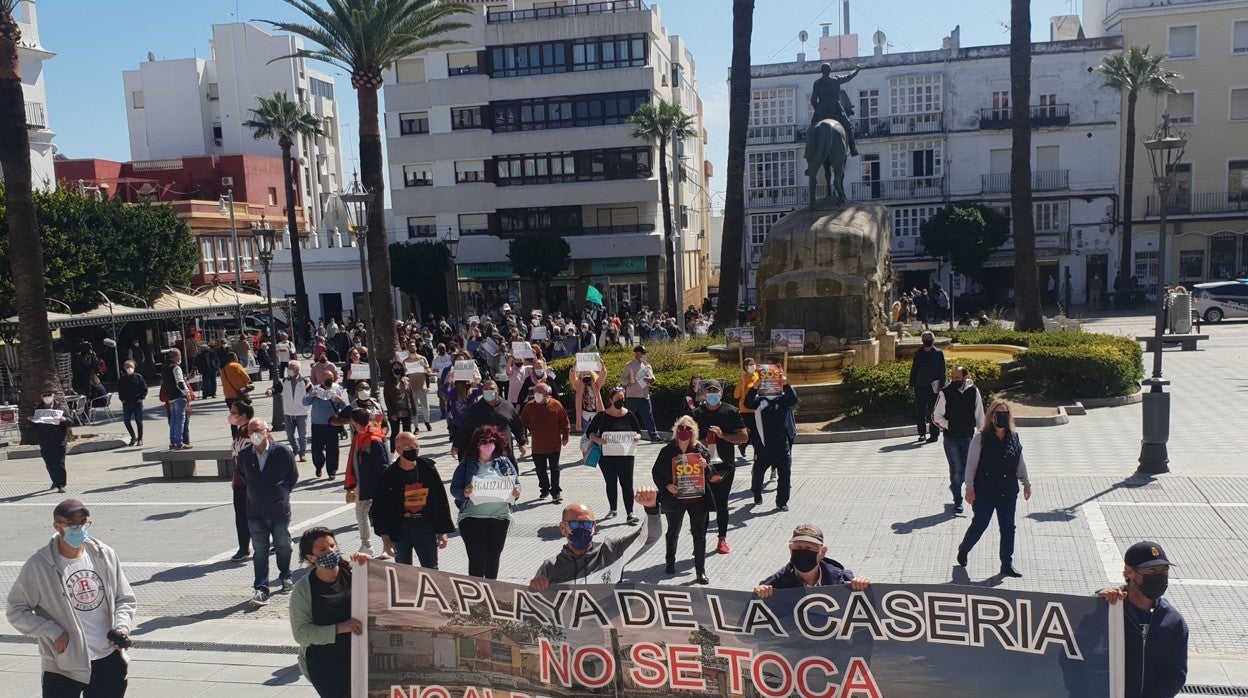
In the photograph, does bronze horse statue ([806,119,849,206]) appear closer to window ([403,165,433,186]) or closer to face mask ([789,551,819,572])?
face mask ([789,551,819,572])

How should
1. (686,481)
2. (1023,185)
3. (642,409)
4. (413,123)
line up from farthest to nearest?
(413,123) → (1023,185) → (642,409) → (686,481)

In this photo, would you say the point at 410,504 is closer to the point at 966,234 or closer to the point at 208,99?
the point at 966,234

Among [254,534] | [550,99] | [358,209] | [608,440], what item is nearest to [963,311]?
[550,99]

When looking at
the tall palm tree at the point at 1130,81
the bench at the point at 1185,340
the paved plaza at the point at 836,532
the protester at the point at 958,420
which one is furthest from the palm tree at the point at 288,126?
the protester at the point at 958,420

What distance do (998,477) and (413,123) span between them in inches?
1799

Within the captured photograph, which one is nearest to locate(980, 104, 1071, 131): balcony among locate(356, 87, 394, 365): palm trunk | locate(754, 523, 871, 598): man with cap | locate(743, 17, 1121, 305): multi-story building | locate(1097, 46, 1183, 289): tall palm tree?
locate(743, 17, 1121, 305): multi-story building

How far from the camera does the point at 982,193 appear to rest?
4816 cm

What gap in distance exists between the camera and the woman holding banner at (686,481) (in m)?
8.67

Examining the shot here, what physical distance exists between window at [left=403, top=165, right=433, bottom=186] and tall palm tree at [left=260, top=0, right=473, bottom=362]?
2695 centimetres

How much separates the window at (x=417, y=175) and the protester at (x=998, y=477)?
146 ft

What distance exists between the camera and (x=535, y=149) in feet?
159

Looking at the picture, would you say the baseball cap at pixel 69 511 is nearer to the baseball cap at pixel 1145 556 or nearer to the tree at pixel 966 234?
the baseball cap at pixel 1145 556

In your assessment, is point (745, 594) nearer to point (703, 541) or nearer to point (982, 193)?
point (703, 541)

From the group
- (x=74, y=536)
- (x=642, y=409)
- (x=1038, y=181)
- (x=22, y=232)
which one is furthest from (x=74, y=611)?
(x=1038, y=181)
